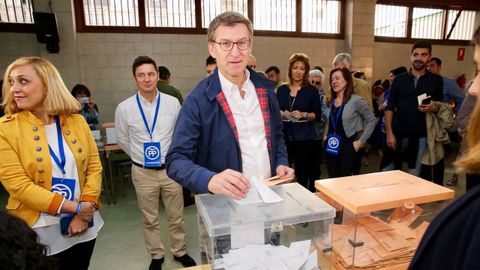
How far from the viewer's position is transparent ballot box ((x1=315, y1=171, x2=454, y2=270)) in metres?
1.03

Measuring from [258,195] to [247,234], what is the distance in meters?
0.15

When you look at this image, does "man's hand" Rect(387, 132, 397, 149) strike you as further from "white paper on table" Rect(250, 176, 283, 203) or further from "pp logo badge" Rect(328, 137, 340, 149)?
"white paper on table" Rect(250, 176, 283, 203)

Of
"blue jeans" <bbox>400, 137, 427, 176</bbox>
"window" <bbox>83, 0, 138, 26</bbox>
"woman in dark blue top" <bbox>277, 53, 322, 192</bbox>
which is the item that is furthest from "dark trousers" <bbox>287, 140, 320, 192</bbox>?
"window" <bbox>83, 0, 138, 26</bbox>

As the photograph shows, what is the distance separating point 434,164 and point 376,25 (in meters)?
4.89

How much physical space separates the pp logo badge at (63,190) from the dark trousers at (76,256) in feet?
0.86

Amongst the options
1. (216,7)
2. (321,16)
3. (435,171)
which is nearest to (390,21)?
(321,16)

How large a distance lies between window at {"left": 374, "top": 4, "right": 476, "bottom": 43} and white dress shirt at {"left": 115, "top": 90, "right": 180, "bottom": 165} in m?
6.04

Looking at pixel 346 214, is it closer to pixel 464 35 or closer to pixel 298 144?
pixel 298 144

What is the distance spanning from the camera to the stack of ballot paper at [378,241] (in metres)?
1.04

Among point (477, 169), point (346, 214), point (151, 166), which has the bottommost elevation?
point (151, 166)

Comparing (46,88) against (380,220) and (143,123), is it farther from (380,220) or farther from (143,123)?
(380,220)

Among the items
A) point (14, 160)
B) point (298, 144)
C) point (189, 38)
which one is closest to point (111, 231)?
Result: point (14, 160)

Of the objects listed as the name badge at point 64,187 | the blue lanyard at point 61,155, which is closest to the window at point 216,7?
the blue lanyard at point 61,155

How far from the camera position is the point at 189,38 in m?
5.67
